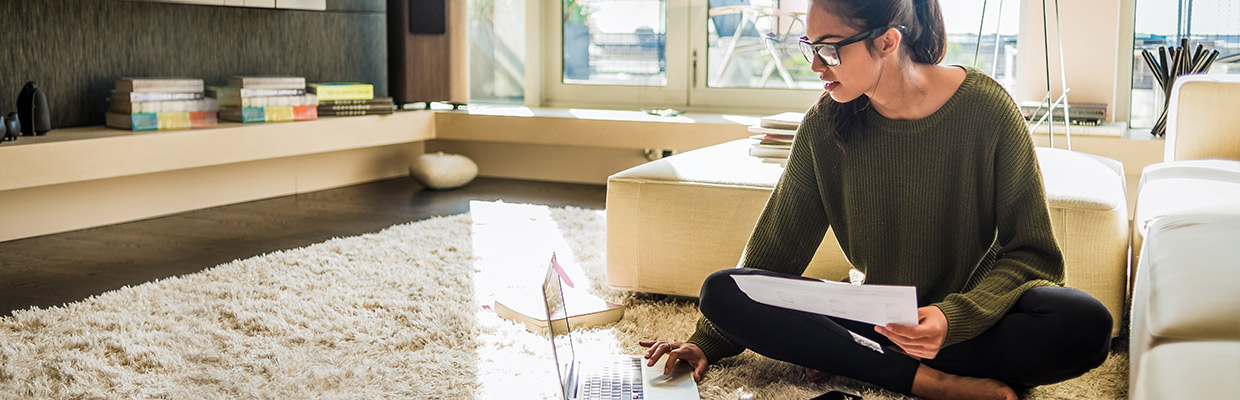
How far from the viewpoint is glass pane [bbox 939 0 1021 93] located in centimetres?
457

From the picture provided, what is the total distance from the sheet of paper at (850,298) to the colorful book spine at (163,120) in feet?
9.91

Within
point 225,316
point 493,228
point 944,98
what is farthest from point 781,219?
point 493,228

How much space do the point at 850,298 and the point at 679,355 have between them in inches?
19.7

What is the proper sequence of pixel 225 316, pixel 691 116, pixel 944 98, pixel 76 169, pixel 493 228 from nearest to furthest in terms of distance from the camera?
pixel 944 98, pixel 225 316, pixel 76 169, pixel 493 228, pixel 691 116

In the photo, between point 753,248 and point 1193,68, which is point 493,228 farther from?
point 1193,68

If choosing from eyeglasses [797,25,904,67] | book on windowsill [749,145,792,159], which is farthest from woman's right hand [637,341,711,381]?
book on windowsill [749,145,792,159]

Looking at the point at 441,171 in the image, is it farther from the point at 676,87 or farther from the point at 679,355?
the point at 679,355

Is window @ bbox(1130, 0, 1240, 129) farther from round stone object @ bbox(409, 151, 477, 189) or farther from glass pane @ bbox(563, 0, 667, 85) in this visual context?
round stone object @ bbox(409, 151, 477, 189)

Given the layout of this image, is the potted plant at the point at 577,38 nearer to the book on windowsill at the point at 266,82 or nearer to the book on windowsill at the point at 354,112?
the book on windowsill at the point at 354,112

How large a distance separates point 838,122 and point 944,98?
18cm

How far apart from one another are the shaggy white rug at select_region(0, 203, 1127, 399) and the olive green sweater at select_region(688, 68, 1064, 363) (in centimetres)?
25

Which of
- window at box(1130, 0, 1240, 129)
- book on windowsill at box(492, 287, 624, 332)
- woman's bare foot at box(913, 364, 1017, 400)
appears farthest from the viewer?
window at box(1130, 0, 1240, 129)

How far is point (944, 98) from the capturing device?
1.73m

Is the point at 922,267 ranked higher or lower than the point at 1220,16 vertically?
lower
